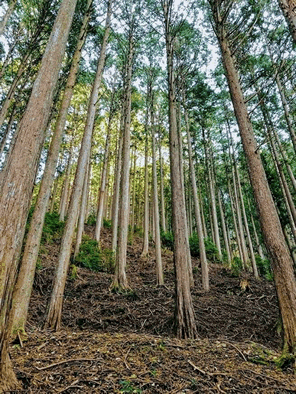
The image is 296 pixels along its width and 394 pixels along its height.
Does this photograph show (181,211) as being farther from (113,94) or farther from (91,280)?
(113,94)

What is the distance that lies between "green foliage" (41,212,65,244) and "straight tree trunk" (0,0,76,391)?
8905 millimetres

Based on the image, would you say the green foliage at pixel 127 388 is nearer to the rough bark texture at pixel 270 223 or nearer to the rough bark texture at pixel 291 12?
the rough bark texture at pixel 270 223

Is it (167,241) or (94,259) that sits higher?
(167,241)

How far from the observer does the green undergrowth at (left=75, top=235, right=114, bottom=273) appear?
9.65 metres

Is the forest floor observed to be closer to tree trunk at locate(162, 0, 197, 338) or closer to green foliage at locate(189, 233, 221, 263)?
tree trunk at locate(162, 0, 197, 338)

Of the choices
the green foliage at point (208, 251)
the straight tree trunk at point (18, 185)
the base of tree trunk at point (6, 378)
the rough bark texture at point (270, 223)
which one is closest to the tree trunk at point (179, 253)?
the rough bark texture at point (270, 223)

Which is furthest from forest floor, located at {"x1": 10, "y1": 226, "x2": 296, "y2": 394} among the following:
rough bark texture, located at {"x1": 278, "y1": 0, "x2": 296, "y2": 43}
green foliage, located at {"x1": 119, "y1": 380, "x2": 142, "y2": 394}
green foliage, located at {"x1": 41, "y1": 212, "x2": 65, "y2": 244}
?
rough bark texture, located at {"x1": 278, "y1": 0, "x2": 296, "y2": 43}

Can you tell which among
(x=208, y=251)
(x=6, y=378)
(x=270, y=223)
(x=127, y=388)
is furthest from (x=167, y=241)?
(x=6, y=378)

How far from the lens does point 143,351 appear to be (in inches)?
127

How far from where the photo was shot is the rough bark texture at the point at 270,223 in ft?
11.6

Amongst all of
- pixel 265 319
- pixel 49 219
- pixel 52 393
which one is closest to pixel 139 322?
pixel 265 319

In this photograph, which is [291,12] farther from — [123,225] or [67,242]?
[123,225]

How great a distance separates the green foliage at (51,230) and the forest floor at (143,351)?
13.5 ft

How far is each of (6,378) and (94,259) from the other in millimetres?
8055
